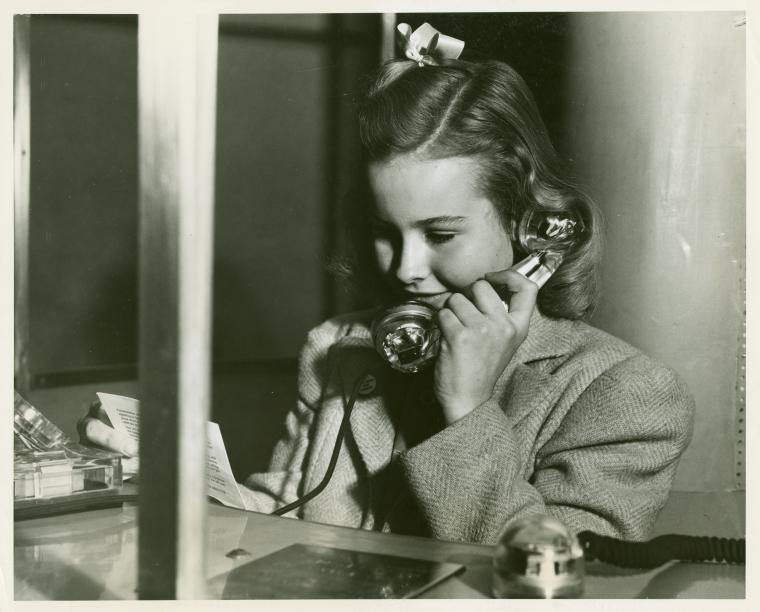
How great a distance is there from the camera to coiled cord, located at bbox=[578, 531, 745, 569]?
73 cm

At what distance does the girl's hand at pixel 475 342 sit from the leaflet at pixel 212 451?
0.85ft

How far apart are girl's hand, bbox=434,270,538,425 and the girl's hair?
158 millimetres

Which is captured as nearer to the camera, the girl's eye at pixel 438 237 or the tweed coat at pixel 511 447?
the tweed coat at pixel 511 447

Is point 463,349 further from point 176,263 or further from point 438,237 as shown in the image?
point 176,263

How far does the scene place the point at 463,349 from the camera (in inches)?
41.4

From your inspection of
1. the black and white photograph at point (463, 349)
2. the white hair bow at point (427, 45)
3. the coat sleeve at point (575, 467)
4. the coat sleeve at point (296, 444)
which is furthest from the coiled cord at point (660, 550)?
the white hair bow at point (427, 45)

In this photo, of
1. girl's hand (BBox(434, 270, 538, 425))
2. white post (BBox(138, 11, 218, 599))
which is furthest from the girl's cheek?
white post (BBox(138, 11, 218, 599))

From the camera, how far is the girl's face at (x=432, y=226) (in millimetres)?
1121

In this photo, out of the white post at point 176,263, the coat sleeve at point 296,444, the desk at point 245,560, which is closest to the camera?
the white post at point 176,263

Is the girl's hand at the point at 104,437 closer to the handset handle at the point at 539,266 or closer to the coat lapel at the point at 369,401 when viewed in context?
the coat lapel at the point at 369,401

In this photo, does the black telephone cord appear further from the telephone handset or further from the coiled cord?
the coiled cord

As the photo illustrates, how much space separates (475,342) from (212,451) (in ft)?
1.09

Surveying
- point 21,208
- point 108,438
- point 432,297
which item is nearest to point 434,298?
point 432,297

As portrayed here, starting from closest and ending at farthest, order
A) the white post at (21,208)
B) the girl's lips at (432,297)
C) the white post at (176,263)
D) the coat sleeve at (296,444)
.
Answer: the white post at (176,263) < the girl's lips at (432,297) < the coat sleeve at (296,444) < the white post at (21,208)
